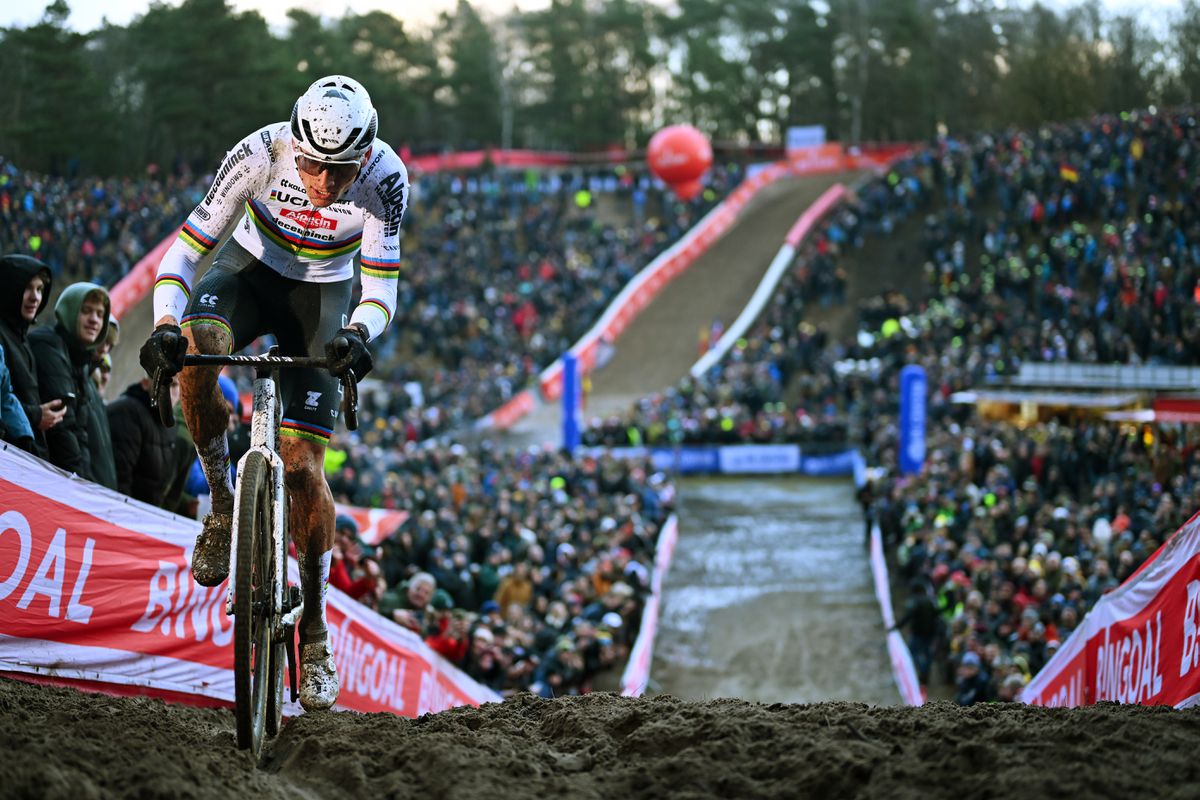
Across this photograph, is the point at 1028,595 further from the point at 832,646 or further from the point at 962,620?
the point at 832,646

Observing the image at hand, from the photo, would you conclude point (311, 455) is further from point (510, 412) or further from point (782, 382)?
point (782, 382)

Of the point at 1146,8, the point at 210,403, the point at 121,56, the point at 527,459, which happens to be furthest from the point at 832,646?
the point at 1146,8

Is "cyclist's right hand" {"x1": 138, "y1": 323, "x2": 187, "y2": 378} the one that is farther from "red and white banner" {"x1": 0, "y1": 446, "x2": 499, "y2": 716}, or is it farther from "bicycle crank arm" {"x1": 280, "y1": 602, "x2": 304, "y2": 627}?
"red and white banner" {"x1": 0, "y1": 446, "x2": 499, "y2": 716}

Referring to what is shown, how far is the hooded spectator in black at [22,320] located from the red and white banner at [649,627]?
24.7 feet

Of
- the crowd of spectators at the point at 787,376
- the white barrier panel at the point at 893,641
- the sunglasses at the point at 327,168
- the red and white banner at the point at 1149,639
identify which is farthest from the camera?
the crowd of spectators at the point at 787,376

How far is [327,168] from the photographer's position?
5.37m

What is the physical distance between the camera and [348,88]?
5355 mm

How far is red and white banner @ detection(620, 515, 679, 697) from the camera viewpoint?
16.1 m

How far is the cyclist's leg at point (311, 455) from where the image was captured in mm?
5770

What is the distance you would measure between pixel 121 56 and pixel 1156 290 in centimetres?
2195

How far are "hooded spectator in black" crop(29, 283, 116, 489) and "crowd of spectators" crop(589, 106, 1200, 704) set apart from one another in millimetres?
8670

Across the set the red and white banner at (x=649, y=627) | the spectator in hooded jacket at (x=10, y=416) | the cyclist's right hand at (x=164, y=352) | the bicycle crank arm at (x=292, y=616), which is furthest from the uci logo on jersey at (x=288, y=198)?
the red and white banner at (x=649, y=627)

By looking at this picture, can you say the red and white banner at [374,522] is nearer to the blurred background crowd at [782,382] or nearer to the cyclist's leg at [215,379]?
the blurred background crowd at [782,382]

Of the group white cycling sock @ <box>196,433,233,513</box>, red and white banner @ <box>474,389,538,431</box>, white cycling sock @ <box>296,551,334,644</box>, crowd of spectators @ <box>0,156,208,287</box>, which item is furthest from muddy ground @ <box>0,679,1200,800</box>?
red and white banner @ <box>474,389,538,431</box>
